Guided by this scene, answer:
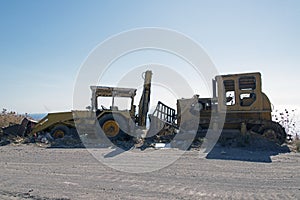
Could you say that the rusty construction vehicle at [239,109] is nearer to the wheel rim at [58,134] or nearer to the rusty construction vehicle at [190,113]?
the rusty construction vehicle at [190,113]

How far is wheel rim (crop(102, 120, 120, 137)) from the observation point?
13531 mm

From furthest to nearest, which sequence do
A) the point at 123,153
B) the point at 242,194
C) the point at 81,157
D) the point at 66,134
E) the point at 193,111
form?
the point at 66,134 < the point at 193,111 < the point at 123,153 < the point at 81,157 < the point at 242,194

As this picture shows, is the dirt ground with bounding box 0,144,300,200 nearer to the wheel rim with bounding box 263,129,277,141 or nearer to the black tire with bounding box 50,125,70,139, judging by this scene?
the wheel rim with bounding box 263,129,277,141

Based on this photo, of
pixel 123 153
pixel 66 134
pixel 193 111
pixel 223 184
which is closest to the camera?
pixel 223 184

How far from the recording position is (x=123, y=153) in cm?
1023

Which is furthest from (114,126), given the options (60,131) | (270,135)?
(270,135)

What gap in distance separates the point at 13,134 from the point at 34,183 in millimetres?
9551

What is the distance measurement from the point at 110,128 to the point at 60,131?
2479 millimetres

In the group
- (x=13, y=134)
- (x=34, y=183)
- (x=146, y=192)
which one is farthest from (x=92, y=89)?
(x=146, y=192)

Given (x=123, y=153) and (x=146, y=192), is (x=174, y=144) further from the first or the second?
(x=146, y=192)

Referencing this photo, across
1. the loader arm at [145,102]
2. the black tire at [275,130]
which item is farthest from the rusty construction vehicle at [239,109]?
the loader arm at [145,102]

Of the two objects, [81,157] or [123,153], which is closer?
[81,157]

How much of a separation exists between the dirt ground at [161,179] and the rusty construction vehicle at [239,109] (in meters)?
2.89

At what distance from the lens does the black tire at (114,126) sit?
13500mm
